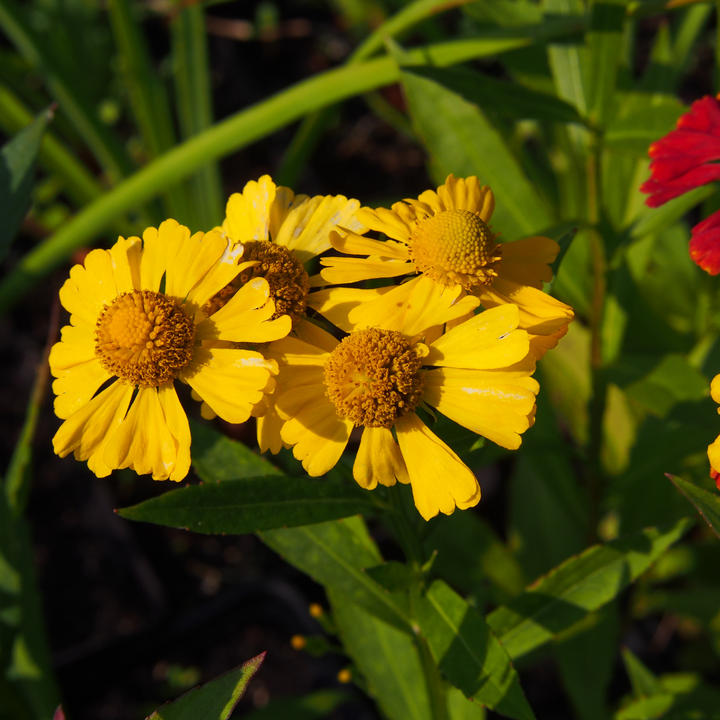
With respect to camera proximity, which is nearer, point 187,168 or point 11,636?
point 11,636

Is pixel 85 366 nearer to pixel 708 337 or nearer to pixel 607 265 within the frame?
pixel 607 265

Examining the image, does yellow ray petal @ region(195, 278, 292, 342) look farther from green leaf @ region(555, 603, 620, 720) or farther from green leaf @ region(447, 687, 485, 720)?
green leaf @ region(555, 603, 620, 720)

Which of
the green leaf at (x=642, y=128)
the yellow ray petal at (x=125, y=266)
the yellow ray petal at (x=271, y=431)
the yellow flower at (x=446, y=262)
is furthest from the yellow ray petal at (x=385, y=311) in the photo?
the green leaf at (x=642, y=128)

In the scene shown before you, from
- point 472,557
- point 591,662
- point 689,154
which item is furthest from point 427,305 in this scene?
point 591,662

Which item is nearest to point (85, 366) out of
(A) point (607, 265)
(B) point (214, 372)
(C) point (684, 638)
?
(B) point (214, 372)

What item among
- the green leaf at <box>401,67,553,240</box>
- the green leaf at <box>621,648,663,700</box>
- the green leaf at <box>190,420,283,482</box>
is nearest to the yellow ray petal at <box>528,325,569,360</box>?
the green leaf at <box>190,420,283,482</box>

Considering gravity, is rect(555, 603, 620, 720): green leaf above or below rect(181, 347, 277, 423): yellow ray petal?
below

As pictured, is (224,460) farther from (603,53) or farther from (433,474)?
(603,53)
